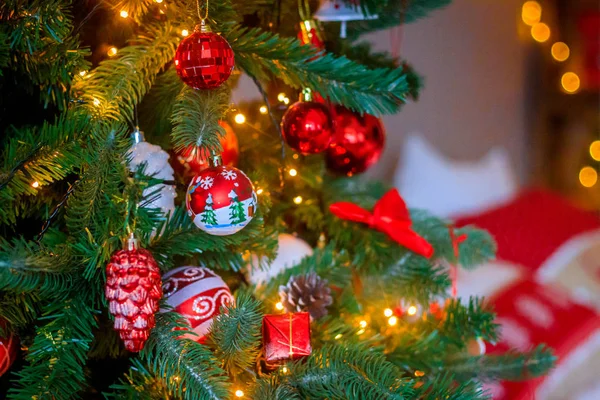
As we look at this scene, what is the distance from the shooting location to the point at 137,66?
486mm

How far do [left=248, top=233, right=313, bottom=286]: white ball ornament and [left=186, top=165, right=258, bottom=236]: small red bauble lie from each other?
0.60 ft

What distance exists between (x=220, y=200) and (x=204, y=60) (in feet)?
0.35

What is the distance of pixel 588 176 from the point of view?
2438 mm

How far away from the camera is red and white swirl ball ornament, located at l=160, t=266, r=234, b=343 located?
49 centimetres

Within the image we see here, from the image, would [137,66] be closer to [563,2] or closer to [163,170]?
[163,170]

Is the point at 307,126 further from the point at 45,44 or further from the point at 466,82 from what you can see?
the point at 466,82

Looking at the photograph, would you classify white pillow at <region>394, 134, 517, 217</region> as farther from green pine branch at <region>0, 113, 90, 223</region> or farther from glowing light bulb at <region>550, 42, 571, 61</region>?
green pine branch at <region>0, 113, 90, 223</region>

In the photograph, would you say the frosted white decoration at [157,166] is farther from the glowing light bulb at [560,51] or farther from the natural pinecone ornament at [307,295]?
the glowing light bulb at [560,51]

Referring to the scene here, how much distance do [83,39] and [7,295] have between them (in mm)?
240

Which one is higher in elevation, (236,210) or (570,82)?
(236,210)

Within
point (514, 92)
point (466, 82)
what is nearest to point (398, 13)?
point (466, 82)

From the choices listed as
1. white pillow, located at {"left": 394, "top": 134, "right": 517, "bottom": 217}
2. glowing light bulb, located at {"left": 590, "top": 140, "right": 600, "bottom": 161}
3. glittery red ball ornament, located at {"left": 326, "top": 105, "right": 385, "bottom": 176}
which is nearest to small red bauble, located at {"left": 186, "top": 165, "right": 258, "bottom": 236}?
glittery red ball ornament, located at {"left": 326, "top": 105, "right": 385, "bottom": 176}

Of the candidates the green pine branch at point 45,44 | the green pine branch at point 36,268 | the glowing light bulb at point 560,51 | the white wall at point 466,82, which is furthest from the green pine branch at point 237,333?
the glowing light bulb at point 560,51

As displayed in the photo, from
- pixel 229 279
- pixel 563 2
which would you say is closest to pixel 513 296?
pixel 229 279
